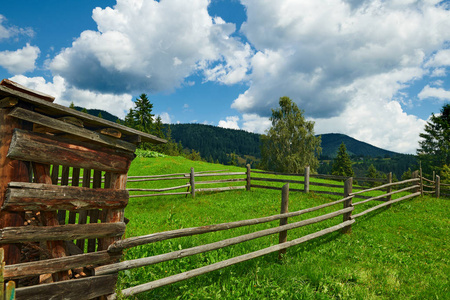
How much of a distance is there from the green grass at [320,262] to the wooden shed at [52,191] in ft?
3.63

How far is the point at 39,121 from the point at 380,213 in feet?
40.4

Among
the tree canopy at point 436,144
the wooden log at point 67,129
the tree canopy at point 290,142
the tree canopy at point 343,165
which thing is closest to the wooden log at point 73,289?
the wooden log at point 67,129

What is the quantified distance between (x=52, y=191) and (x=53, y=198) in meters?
0.09

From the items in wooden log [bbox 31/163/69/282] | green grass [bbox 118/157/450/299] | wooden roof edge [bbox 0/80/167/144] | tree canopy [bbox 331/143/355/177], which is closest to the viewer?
wooden roof edge [bbox 0/80/167/144]

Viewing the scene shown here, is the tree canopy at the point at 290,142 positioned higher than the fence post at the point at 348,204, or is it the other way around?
the tree canopy at the point at 290,142

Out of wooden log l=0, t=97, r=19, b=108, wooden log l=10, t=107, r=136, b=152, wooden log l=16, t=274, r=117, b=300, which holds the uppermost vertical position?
wooden log l=0, t=97, r=19, b=108

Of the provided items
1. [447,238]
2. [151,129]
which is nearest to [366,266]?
[447,238]

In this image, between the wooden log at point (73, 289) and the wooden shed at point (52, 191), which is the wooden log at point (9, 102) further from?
the wooden log at point (73, 289)

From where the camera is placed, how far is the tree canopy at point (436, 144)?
1551 inches

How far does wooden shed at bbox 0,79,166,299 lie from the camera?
2992 mm

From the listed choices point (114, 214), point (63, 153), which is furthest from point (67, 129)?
point (114, 214)

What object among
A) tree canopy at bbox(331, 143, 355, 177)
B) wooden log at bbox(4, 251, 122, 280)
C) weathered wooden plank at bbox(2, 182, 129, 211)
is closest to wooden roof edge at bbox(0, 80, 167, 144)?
weathered wooden plank at bbox(2, 182, 129, 211)

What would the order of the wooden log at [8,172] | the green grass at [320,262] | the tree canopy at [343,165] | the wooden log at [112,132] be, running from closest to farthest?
the wooden log at [8,172] < the wooden log at [112,132] < the green grass at [320,262] < the tree canopy at [343,165]

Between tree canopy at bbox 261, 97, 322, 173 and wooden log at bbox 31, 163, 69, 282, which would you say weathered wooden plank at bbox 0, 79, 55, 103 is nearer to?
wooden log at bbox 31, 163, 69, 282
